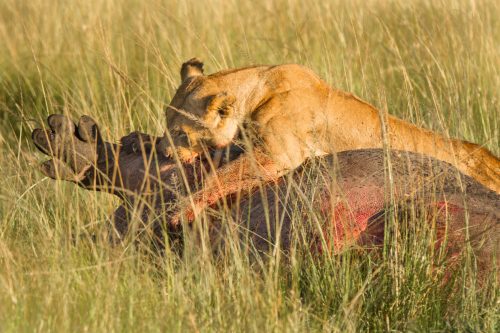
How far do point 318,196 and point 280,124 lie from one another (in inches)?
27.8

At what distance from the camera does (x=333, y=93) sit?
5148 mm

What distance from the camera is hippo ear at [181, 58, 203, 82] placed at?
17.3ft

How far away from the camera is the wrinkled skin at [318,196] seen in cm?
414

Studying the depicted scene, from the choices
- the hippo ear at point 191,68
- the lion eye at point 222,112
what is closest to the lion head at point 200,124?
the lion eye at point 222,112

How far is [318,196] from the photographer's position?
4.25 m

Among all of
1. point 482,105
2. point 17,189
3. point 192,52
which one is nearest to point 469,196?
point 17,189

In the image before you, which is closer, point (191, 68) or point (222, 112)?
point (222, 112)

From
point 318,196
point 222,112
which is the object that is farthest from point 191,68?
point 318,196

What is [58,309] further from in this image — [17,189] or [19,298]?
[17,189]

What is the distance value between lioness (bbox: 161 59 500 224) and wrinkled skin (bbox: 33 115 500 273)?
0.56ft

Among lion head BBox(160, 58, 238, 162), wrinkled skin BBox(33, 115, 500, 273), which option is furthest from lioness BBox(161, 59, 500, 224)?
wrinkled skin BBox(33, 115, 500, 273)

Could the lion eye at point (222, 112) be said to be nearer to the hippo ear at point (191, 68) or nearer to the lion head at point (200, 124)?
the lion head at point (200, 124)

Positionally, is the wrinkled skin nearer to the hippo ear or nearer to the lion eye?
the lion eye

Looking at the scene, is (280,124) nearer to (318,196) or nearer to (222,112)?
(222,112)
